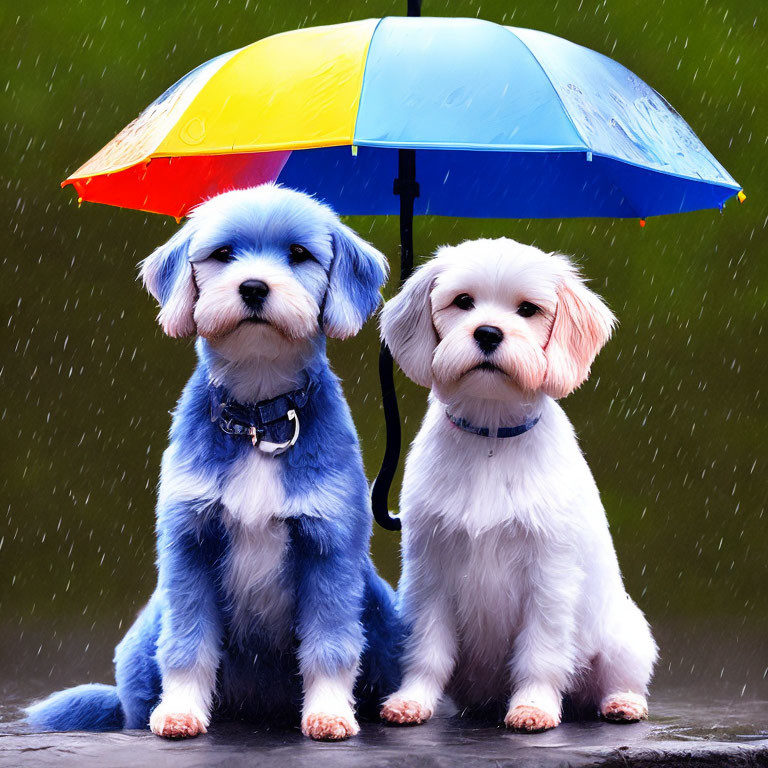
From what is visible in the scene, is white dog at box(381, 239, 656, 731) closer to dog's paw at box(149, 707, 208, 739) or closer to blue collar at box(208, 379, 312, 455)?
blue collar at box(208, 379, 312, 455)

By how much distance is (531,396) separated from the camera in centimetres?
375

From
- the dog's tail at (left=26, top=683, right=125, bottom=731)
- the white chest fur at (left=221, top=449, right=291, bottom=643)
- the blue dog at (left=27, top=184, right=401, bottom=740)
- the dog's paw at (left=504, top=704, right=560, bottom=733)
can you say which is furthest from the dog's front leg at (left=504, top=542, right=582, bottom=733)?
the dog's tail at (left=26, top=683, right=125, bottom=731)

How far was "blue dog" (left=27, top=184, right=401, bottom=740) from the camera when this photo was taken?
3.63m

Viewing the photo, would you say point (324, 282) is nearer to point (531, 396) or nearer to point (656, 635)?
point (531, 396)

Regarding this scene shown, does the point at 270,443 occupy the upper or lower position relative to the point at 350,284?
lower

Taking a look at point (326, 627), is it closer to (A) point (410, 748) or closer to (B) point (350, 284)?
(A) point (410, 748)

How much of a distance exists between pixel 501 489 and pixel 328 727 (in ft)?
2.76

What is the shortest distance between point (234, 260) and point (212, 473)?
2.00 feet

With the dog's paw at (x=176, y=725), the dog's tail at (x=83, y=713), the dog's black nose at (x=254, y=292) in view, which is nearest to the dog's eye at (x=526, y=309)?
the dog's black nose at (x=254, y=292)

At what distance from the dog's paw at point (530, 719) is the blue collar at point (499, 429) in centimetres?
80

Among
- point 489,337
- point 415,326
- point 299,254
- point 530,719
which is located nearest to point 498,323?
point 489,337

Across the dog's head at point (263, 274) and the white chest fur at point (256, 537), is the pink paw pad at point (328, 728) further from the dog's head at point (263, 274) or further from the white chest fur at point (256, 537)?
the dog's head at point (263, 274)

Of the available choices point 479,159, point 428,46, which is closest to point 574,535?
point 428,46

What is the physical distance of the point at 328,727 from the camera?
3637 mm
